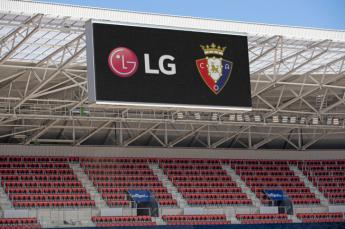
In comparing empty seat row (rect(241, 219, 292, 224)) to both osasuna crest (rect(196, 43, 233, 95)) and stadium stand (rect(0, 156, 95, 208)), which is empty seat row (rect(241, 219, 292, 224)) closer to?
stadium stand (rect(0, 156, 95, 208))

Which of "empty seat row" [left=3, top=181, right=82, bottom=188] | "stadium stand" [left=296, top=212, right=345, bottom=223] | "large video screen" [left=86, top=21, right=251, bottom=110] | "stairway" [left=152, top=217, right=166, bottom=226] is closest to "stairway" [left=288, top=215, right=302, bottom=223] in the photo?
"stadium stand" [left=296, top=212, right=345, bottom=223]

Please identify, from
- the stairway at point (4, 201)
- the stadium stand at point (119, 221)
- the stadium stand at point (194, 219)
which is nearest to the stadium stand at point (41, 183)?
the stairway at point (4, 201)

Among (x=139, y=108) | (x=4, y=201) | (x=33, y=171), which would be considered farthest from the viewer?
(x=33, y=171)

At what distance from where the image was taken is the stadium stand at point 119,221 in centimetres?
3981

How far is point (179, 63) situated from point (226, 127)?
19519 mm

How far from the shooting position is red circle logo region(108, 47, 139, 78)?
1225 inches

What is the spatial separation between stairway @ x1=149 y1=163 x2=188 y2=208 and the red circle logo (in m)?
14.4

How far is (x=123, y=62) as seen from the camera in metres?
31.4

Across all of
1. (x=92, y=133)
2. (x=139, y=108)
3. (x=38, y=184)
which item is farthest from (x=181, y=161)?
(x=139, y=108)

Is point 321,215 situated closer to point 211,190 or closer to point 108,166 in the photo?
point 211,190

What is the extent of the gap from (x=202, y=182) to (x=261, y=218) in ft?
15.4

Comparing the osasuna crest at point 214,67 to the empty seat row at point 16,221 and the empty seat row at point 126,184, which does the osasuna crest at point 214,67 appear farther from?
the empty seat row at point 126,184

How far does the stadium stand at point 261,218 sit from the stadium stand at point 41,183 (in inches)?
A: 327

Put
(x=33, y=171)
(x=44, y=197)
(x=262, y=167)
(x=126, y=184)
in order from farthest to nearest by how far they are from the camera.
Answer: (x=262, y=167)
(x=126, y=184)
(x=33, y=171)
(x=44, y=197)
